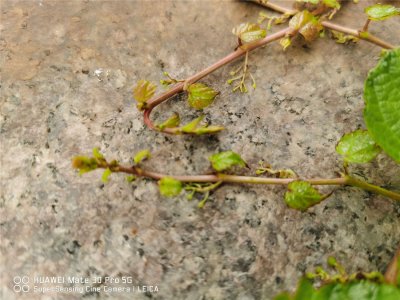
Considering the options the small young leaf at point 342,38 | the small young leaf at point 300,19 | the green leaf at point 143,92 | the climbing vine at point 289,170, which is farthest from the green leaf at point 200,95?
the small young leaf at point 342,38

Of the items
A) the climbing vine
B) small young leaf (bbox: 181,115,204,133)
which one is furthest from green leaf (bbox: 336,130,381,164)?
small young leaf (bbox: 181,115,204,133)

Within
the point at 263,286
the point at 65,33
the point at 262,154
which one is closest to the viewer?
the point at 263,286

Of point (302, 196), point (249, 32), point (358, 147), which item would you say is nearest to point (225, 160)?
point (302, 196)

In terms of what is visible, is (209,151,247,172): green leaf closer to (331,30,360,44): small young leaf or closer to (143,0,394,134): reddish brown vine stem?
(143,0,394,134): reddish brown vine stem

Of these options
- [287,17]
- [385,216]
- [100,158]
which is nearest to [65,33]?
[100,158]

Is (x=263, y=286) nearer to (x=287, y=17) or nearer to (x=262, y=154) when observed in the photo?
(x=262, y=154)

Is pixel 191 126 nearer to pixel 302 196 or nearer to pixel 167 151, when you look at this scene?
pixel 167 151
